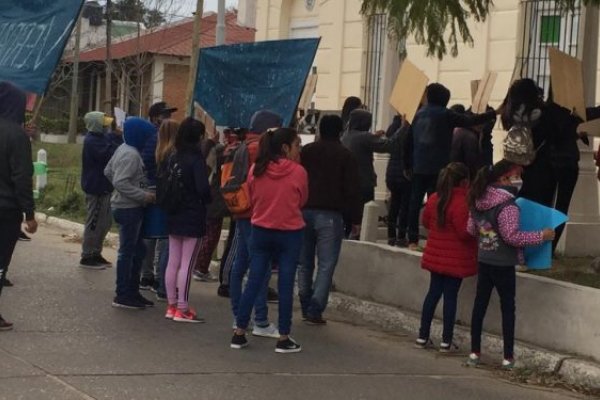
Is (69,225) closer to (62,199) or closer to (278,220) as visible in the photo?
(62,199)

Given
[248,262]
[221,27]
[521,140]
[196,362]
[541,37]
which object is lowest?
[196,362]

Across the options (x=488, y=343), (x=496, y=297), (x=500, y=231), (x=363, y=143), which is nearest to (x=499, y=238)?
(x=500, y=231)

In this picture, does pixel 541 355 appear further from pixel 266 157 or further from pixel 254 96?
pixel 254 96

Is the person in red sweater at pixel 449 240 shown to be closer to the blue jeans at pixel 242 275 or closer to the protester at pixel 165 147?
the blue jeans at pixel 242 275

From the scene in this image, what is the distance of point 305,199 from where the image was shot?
9.09 meters

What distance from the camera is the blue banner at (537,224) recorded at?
8.74 meters

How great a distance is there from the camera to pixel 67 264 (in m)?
13.6

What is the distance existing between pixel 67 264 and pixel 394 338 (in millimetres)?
5076

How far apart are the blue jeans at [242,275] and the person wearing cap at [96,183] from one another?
13.2ft

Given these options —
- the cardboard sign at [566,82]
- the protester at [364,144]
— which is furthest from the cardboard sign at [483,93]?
the cardboard sign at [566,82]

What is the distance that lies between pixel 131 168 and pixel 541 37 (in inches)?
308

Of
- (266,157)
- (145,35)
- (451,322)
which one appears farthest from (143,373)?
(145,35)

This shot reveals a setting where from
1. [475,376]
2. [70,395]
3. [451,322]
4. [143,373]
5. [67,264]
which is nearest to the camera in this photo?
[70,395]

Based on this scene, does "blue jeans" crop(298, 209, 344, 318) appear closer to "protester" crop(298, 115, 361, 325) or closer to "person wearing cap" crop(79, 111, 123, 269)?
"protester" crop(298, 115, 361, 325)
